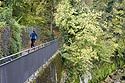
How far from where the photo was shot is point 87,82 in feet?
112

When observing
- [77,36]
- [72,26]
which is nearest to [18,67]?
[77,36]

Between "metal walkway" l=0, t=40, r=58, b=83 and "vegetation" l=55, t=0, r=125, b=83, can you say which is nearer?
"metal walkway" l=0, t=40, r=58, b=83

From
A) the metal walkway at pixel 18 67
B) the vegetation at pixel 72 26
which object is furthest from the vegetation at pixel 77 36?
the metal walkway at pixel 18 67

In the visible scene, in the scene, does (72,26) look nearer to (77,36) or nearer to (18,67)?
(77,36)

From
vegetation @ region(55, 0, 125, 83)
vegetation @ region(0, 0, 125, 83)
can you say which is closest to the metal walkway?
vegetation @ region(0, 0, 125, 83)

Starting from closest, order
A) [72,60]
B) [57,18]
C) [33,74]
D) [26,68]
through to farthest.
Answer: [26,68] → [33,74] → [72,60] → [57,18]

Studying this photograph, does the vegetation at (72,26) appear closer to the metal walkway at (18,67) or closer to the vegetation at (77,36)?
the vegetation at (77,36)

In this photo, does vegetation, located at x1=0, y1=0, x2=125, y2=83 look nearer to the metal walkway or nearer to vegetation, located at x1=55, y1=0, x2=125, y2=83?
vegetation, located at x1=55, y1=0, x2=125, y2=83

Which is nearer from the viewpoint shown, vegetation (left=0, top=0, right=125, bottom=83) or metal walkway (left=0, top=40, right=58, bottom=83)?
metal walkway (left=0, top=40, right=58, bottom=83)

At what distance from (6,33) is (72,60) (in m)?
13.8

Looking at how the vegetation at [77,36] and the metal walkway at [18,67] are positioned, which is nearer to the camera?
the metal walkway at [18,67]

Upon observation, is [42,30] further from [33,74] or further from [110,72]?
[33,74]

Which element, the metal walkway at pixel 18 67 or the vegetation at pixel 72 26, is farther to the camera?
the vegetation at pixel 72 26

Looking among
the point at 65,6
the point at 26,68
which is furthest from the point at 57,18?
the point at 26,68
